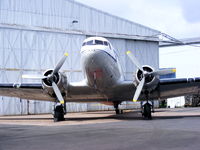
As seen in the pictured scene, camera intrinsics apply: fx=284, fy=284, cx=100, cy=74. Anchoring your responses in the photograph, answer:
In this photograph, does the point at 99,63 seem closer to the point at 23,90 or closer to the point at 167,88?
the point at 167,88

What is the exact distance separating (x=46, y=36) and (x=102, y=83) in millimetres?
17875

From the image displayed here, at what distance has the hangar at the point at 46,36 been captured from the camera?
31.2 meters

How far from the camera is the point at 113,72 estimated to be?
713 inches

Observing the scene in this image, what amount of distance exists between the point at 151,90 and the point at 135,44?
76.0 ft

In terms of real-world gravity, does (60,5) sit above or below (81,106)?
above

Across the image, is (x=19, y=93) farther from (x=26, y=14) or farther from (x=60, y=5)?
(x=60, y=5)

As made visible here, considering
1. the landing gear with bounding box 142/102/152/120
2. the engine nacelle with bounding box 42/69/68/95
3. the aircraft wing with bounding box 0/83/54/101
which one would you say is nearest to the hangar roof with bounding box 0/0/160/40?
the aircraft wing with bounding box 0/83/54/101

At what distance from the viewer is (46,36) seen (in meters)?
33.8

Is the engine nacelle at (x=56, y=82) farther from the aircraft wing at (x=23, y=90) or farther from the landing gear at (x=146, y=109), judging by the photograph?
the landing gear at (x=146, y=109)

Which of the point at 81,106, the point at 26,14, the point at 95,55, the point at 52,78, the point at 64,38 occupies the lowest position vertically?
the point at 81,106

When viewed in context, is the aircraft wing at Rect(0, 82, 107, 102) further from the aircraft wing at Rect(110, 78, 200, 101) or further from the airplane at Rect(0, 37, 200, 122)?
the aircraft wing at Rect(110, 78, 200, 101)

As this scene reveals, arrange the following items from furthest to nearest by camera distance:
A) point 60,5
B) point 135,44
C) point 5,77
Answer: point 135,44, point 60,5, point 5,77

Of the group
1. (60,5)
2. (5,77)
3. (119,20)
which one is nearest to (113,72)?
(5,77)

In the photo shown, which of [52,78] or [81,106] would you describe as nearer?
[52,78]
